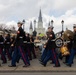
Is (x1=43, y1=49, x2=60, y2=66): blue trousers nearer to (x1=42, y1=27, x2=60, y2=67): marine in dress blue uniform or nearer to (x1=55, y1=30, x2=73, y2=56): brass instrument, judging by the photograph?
(x1=42, y1=27, x2=60, y2=67): marine in dress blue uniform

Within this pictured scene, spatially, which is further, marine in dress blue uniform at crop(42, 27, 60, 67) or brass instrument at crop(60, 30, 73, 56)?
brass instrument at crop(60, 30, 73, 56)

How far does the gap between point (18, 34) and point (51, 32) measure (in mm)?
1450

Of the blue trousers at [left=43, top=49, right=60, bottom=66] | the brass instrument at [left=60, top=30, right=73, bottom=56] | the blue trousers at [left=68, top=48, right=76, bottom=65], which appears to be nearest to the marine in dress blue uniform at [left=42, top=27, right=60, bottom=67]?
the blue trousers at [left=43, top=49, right=60, bottom=66]

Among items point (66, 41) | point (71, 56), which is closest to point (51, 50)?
point (71, 56)

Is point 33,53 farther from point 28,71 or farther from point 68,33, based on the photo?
point 28,71

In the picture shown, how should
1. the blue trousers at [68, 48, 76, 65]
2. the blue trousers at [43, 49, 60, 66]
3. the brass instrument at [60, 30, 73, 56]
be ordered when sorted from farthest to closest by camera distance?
the brass instrument at [60, 30, 73, 56] < the blue trousers at [43, 49, 60, 66] < the blue trousers at [68, 48, 76, 65]

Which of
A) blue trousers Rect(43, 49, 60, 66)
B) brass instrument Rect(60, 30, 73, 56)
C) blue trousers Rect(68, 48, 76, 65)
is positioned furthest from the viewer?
brass instrument Rect(60, 30, 73, 56)

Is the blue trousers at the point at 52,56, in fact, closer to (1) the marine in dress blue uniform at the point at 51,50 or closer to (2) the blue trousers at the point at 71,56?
(1) the marine in dress blue uniform at the point at 51,50

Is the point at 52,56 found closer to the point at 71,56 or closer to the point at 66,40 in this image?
the point at 71,56

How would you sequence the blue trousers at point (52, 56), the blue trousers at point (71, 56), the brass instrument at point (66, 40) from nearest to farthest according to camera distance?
the blue trousers at point (71, 56) → the blue trousers at point (52, 56) → the brass instrument at point (66, 40)

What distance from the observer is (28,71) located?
11922 millimetres

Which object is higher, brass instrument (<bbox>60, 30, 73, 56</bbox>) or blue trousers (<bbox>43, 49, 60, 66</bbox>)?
brass instrument (<bbox>60, 30, 73, 56</bbox>)

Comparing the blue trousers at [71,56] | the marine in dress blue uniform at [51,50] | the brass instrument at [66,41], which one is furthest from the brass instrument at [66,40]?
the marine in dress blue uniform at [51,50]

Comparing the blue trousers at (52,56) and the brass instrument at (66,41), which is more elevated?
the brass instrument at (66,41)
